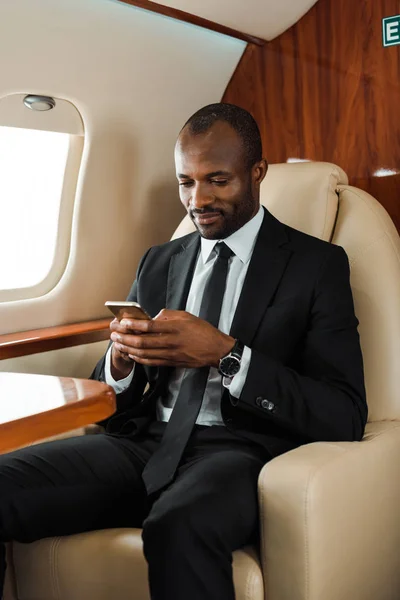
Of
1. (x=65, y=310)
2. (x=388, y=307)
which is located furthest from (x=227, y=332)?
(x=65, y=310)

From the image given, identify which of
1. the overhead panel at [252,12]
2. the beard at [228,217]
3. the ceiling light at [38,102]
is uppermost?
the overhead panel at [252,12]

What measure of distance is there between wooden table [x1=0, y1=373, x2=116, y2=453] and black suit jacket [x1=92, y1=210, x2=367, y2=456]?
Answer: 404 millimetres

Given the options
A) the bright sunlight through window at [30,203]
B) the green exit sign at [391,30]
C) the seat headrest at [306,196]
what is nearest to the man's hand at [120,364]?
the seat headrest at [306,196]

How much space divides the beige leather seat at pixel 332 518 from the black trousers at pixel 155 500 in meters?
0.06

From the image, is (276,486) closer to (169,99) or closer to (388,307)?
(388,307)

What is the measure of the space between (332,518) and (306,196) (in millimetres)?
1004

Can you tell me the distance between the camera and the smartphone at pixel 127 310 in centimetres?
178

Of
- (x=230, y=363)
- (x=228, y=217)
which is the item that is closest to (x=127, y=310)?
(x=230, y=363)

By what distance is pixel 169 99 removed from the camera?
2865 millimetres

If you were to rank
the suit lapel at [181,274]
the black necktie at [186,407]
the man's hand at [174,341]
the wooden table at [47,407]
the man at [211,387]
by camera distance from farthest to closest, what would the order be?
1. the suit lapel at [181,274]
2. the black necktie at [186,407]
3. the man's hand at [174,341]
4. the man at [211,387]
5. the wooden table at [47,407]

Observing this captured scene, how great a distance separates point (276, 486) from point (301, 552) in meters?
0.14

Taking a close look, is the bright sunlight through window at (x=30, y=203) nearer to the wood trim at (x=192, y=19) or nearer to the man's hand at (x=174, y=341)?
the wood trim at (x=192, y=19)

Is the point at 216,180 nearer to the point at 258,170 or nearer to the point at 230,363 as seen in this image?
the point at 258,170

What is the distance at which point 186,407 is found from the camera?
6.68 feet
